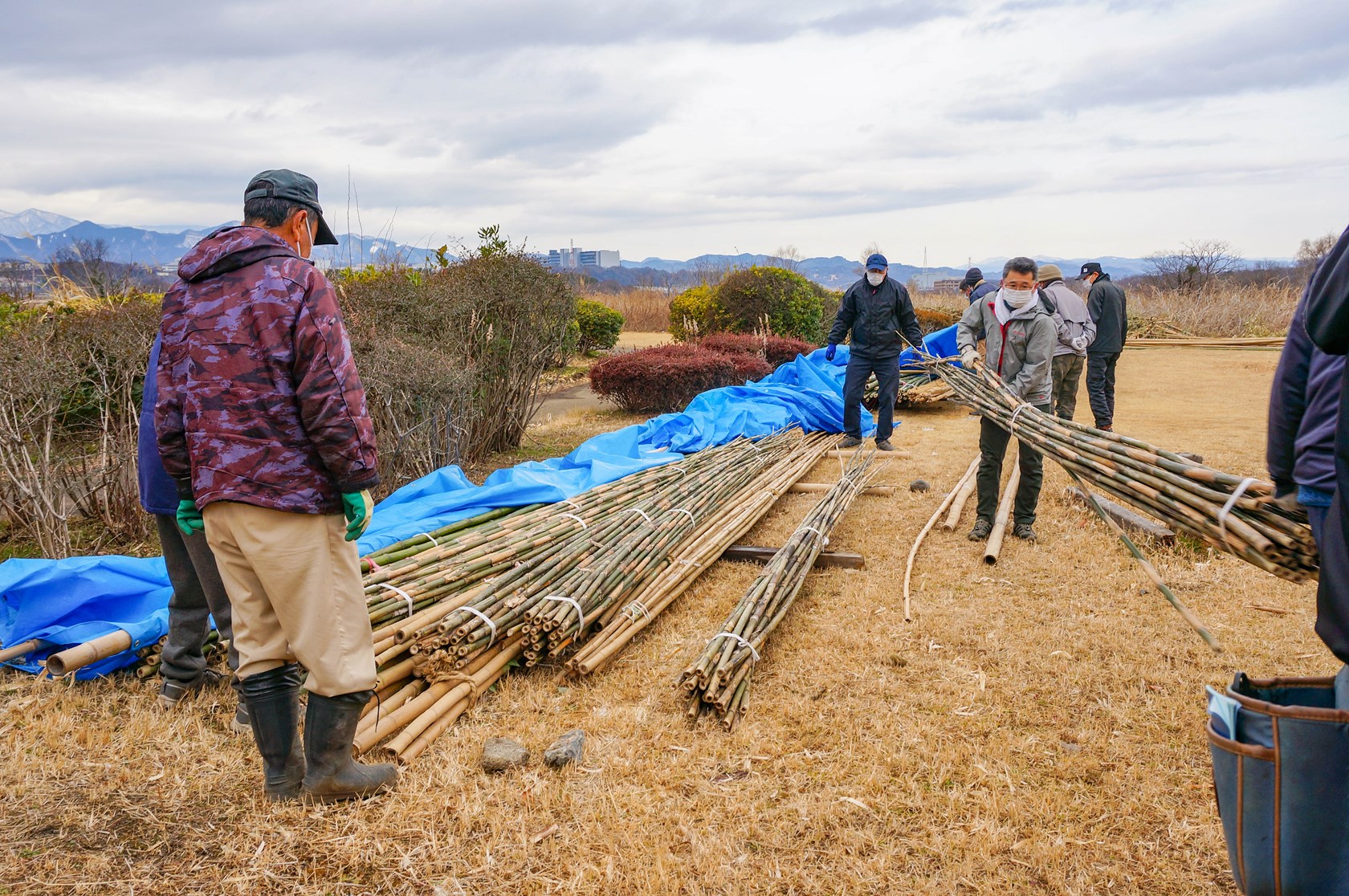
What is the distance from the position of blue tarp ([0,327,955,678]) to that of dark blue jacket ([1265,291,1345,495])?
3.83 m

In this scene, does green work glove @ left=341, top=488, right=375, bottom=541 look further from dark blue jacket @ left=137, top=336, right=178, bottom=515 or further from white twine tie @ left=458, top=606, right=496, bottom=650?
dark blue jacket @ left=137, top=336, right=178, bottom=515

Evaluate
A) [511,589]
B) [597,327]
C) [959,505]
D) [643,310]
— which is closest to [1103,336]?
[959,505]

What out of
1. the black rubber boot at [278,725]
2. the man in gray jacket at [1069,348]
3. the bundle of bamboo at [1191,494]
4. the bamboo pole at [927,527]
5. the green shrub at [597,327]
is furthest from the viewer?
the green shrub at [597,327]

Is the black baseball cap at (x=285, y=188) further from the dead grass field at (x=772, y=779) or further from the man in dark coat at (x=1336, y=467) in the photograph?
the man in dark coat at (x=1336, y=467)

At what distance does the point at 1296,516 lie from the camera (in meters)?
2.03

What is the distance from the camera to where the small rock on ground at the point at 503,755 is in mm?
2898

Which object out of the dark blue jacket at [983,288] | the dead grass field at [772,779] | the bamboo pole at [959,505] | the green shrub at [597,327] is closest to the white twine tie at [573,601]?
the dead grass field at [772,779]

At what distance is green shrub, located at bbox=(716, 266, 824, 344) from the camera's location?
14711mm

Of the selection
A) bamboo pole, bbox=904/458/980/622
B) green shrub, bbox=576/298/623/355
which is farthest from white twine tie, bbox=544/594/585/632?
green shrub, bbox=576/298/623/355

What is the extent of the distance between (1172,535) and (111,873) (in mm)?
5501

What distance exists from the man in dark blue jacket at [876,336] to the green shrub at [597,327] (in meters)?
8.92

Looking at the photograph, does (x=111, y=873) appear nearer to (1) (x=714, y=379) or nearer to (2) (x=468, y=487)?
(2) (x=468, y=487)

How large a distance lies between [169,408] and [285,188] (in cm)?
77

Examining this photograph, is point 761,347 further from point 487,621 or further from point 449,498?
point 487,621
